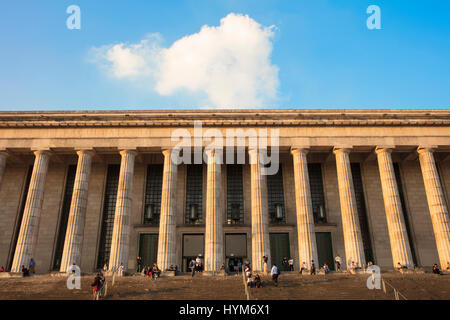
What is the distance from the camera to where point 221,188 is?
34.0 metres

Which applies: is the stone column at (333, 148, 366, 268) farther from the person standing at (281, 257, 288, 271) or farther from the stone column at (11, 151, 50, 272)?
the stone column at (11, 151, 50, 272)

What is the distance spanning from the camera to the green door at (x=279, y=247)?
114 ft

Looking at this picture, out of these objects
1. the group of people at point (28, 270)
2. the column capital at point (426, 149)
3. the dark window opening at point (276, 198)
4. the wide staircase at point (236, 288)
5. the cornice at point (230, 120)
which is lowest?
the wide staircase at point (236, 288)

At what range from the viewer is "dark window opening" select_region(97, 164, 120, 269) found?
34.7 metres

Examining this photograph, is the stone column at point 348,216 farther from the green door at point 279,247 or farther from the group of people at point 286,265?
the green door at point 279,247

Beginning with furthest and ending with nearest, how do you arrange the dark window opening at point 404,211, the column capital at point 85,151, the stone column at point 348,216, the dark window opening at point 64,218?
the dark window opening at point 404,211
the dark window opening at point 64,218
the column capital at point 85,151
the stone column at point 348,216

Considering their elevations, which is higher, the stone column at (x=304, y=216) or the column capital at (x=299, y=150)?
the column capital at (x=299, y=150)

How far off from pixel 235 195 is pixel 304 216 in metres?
8.25

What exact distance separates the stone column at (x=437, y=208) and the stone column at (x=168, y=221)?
71.6ft

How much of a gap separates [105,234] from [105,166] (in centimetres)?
677

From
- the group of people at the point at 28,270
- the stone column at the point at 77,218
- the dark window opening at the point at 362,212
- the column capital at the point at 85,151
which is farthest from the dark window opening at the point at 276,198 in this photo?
the group of people at the point at 28,270

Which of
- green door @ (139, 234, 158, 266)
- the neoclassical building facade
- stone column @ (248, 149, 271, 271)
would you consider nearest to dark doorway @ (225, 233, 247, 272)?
the neoclassical building facade

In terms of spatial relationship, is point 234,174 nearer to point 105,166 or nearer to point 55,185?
point 105,166
